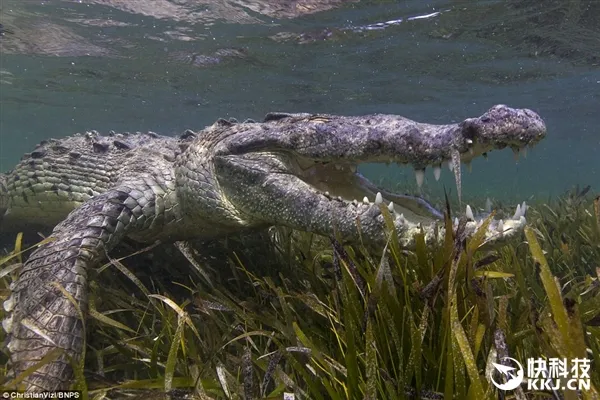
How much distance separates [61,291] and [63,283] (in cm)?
12

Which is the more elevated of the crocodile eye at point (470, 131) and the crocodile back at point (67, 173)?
the crocodile eye at point (470, 131)

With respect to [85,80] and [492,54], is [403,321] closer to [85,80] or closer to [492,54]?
[492,54]

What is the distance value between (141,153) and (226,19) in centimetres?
972

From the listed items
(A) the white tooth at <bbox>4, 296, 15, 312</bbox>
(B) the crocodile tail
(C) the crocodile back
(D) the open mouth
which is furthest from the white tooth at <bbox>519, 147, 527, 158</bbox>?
(A) the white tooth at <bbox>4, 296, 15, 312</bbox>

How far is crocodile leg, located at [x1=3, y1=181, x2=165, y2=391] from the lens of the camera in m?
2.23

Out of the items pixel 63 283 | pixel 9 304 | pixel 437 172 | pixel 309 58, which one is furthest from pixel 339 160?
pixel 309 58

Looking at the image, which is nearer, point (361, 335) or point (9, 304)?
point (361, 335)

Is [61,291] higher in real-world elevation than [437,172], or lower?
lower

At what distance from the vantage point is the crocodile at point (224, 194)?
249 centimetres

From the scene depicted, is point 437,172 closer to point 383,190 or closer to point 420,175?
point 420,175

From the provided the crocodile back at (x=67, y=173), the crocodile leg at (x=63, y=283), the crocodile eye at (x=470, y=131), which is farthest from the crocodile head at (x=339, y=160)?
the crocodile back at (x=67, y=173)

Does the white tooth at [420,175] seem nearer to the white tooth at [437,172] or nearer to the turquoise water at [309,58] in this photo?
the white tooth at [437,172]

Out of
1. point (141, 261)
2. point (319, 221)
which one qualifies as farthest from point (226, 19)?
point (319, 221)

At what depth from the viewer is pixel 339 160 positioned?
3.21 metres
